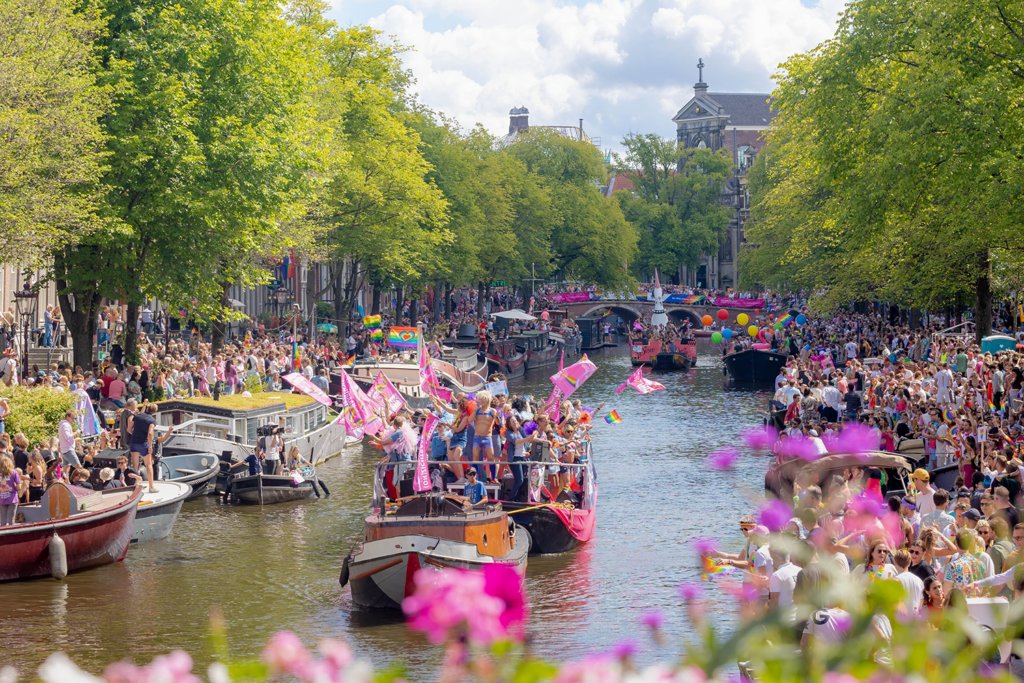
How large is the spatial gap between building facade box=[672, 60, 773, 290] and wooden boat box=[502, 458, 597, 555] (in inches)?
4116

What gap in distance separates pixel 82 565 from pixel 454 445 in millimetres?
6144

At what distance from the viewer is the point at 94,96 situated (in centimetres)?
3009

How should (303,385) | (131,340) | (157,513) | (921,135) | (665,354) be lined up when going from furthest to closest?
1. (665,354)
2. (131,340)
3. (303,385)
4. (921,135)
5. (157,513)

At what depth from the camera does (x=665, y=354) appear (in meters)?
73.9

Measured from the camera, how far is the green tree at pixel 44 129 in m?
26.4

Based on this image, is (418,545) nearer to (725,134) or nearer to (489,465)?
(489,465)

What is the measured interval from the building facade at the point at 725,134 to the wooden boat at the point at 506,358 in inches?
2293

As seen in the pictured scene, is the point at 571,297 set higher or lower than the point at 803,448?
higher

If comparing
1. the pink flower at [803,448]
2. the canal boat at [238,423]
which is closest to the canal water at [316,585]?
the canal boat at [238,423]

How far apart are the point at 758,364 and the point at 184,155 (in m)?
38.5

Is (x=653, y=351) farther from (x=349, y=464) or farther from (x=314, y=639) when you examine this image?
(x=314, y=639)

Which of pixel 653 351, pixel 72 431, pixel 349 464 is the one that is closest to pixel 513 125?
pixel 653 351

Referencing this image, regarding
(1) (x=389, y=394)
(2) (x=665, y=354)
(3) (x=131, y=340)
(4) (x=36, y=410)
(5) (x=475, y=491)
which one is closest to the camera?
(5) (x=475, y=491)

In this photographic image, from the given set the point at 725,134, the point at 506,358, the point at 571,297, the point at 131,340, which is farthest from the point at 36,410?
the point at 725,134
